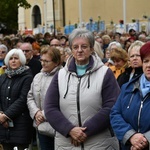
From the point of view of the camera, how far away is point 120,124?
4613 millimetres

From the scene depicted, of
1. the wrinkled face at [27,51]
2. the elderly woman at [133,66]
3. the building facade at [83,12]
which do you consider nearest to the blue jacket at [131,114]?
the elderly woman at [133,66]

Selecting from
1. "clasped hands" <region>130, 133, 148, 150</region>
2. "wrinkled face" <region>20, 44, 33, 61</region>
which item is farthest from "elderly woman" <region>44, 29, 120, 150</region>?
"wrinkled face" <region>20, 44, 33, 61</region>

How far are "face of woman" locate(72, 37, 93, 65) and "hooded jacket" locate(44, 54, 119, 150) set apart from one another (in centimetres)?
8

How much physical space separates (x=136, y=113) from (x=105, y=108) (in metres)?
0.70

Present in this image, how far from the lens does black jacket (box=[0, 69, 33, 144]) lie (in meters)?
6.75

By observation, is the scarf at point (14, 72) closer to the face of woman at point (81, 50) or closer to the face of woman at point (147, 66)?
the face of woman at point (81, 50)

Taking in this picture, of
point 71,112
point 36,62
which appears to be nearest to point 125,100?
point 71,112

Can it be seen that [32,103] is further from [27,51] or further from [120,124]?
[27,51]

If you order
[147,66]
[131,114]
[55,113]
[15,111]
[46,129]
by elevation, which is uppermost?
[147,66]

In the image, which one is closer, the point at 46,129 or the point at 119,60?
the point at 46,129

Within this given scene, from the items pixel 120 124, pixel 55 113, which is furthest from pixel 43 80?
pixel 120 124

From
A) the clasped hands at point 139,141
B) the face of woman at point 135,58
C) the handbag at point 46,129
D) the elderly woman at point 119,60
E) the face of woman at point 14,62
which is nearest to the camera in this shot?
the clasped hands at point 139,141

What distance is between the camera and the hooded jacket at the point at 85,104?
511 cm

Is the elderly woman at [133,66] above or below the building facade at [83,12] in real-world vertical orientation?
below
